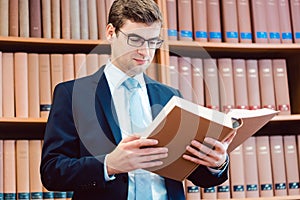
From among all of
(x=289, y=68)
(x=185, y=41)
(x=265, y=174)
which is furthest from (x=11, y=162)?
(x=289, y=68)

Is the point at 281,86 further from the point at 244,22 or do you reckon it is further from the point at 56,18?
the point at 56,18

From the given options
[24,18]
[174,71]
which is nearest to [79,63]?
[24,18]

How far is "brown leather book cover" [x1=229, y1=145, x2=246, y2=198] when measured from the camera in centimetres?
205

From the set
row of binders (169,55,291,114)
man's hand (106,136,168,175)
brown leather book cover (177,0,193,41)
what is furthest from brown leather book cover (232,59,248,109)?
man's hand (106,136,168,175)

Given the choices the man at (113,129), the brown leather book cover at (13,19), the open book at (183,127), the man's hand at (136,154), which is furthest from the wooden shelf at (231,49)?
the man's hand at (136,154)

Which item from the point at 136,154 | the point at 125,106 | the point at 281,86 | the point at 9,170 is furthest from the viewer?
the point at 281,86

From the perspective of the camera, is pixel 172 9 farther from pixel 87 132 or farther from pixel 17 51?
pixel 87 132

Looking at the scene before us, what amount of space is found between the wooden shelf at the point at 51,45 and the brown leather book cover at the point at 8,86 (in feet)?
0.21

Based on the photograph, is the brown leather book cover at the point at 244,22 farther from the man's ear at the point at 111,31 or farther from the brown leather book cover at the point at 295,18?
the man's ear at the point at 111,31

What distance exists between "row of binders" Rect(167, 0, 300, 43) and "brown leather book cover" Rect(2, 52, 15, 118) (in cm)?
63

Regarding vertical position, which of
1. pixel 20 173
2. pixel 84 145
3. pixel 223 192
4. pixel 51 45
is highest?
pixel 51 45

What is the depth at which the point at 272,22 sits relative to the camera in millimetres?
2215

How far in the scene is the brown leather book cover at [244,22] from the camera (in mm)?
2182

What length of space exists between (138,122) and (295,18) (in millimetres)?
1141
